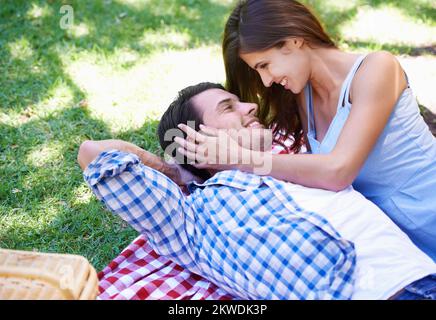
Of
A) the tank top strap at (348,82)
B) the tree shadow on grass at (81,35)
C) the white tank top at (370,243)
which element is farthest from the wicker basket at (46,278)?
the tree shadow on grass at (81,35)

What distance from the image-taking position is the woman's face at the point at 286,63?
289cm

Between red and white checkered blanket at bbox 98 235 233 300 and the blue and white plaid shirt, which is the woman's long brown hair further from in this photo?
red and white checkered blanket at bbox 98 235 233 300

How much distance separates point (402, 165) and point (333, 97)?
1.66ft

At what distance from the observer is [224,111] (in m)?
3.08

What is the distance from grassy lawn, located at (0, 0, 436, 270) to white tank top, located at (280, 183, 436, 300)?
138cm

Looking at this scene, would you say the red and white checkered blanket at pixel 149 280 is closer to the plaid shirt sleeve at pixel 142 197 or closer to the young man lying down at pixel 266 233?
the young man lying down at pixel 266 233

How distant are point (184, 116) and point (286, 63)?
65 cm

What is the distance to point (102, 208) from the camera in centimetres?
A: 378

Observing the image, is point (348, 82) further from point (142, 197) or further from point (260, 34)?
point (142, 197)

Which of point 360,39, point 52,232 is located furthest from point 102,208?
point 360,39

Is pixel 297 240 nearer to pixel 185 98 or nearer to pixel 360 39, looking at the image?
pixel 185 98

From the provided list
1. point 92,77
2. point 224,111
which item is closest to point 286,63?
point 224,111

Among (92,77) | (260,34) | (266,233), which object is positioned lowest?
(92,77)

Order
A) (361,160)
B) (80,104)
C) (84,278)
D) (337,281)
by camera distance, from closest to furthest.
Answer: (84,278)
(337,281)
(361,160)
(80,104)
